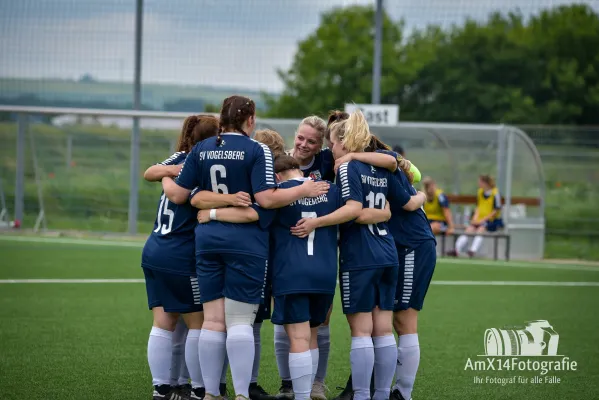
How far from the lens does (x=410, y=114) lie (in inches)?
1634

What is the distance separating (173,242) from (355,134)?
1.39 meters

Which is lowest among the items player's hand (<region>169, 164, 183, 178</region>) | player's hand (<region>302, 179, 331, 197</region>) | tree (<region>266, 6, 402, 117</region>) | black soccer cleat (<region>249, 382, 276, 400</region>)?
black soccer cleat (<region>249, 382, 276, 400</region>)

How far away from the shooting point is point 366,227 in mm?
5988

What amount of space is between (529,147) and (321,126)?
44.5 ft

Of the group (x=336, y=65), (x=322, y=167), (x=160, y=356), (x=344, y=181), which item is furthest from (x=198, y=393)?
(x=336, y=65)

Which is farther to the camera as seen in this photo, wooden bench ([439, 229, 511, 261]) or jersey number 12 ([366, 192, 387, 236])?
wooden bench ([439, 229, 511, 261])

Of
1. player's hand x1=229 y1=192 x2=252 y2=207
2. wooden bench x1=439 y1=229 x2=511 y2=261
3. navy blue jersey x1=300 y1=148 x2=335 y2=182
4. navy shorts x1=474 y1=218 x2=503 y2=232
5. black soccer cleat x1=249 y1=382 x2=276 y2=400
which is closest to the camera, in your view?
player's hand x1=229 y1=192 x2=252 y2=207

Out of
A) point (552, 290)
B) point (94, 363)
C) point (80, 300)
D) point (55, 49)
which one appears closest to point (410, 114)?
point (55, 49)

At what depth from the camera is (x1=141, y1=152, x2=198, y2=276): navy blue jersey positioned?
5922 millimetres

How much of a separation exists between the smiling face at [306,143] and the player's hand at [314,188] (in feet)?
1.94

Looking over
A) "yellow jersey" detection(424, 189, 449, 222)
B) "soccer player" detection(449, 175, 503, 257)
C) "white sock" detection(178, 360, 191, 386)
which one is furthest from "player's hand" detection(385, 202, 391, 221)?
"soccer player" detection(449, 175, 503, 257)

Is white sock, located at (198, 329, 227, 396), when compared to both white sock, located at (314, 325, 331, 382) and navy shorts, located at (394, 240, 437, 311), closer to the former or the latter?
white sock, located at (314, 325, 331, 382)

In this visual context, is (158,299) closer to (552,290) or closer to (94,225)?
(552,290)

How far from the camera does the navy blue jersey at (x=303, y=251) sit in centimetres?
574
